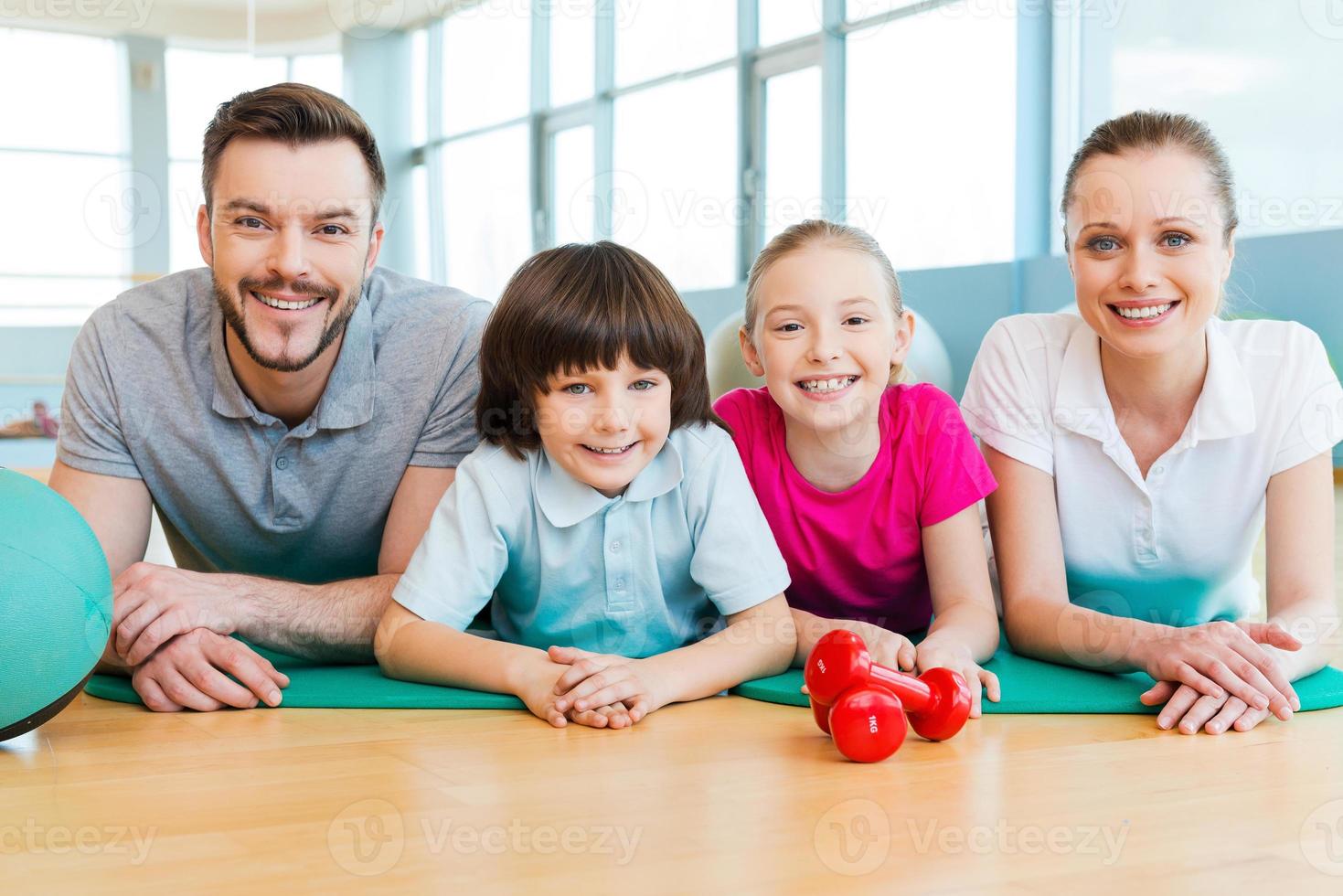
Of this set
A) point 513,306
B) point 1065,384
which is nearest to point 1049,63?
point 1065,384

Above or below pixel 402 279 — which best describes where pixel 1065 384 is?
below

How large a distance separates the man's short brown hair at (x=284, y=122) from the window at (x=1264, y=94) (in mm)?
3869

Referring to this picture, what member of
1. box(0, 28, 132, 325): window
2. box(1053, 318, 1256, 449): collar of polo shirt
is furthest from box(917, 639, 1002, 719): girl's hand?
box(0, 28, 132, 325): window

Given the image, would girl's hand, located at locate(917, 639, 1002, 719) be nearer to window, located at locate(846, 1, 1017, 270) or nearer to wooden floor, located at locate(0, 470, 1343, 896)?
wooden floor, located at locate(0, 470, 1343, 896)

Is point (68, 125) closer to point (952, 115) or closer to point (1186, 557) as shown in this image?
point (952, 115)

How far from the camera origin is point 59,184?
762 centimetres

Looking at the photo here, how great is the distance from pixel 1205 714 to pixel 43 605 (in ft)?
4.70

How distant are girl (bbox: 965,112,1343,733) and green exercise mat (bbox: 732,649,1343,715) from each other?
29 millimetres

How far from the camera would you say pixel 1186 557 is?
7.07 ft

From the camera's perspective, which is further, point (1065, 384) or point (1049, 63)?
point (1049, 63)

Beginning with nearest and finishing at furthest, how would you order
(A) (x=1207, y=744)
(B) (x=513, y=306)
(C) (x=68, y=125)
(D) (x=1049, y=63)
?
1. (A) (x=1207, y=744)
2. (B) (x=513, y=306)
3. (D) (x=1049, y=63)
4. (C) (x=68, y=125)

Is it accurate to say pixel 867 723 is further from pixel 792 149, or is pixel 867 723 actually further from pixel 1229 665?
pixel 792 149

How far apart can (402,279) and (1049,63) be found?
4670mm

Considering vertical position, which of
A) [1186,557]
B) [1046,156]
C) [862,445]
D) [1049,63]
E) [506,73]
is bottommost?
[1186,557]
